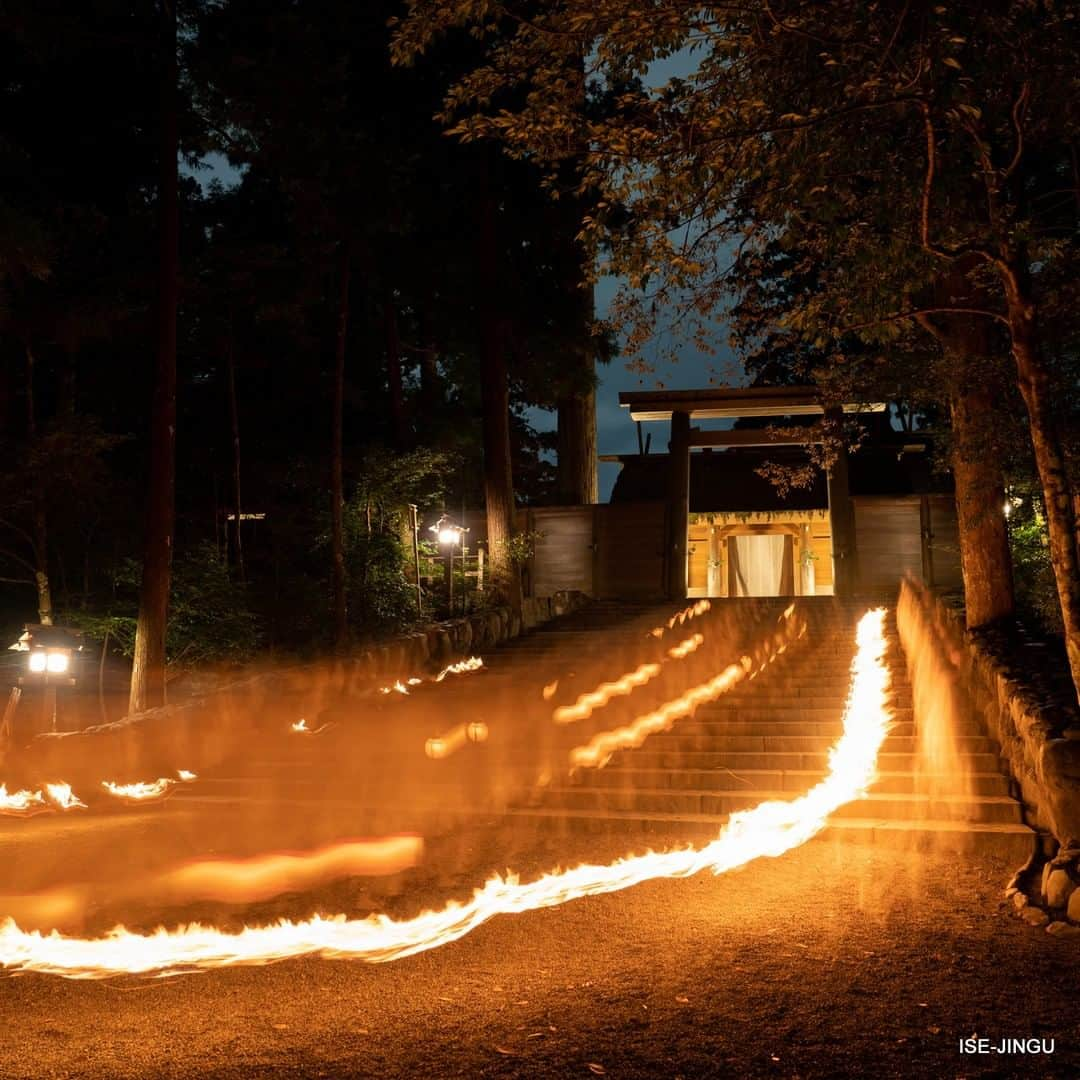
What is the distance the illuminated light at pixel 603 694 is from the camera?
39.6 ft

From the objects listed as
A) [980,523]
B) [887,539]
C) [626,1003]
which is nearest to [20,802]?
[626,1003]

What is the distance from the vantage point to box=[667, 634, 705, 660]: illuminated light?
1619cm

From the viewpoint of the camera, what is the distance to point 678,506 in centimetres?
2294

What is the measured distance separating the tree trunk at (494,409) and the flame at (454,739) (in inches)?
347

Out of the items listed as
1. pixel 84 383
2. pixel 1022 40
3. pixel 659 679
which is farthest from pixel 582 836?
pixel 84 383

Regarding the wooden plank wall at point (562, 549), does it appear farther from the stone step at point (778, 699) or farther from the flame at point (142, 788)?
the flame at point (142, 788)

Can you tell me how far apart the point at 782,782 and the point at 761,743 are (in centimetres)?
140

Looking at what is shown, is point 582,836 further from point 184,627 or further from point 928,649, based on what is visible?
point 184,627

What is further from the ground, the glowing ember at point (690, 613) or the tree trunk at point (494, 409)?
the tree trunk at point (494, 409)

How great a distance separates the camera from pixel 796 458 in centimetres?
2638

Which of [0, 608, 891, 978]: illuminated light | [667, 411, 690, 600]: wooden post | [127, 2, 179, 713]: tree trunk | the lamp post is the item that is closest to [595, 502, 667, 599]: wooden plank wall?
[667, 411, 690, 600]: wooden post

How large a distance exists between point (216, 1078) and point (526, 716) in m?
8.43

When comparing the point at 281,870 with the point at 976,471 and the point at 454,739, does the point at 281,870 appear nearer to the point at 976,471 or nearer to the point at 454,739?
the point at 454,739

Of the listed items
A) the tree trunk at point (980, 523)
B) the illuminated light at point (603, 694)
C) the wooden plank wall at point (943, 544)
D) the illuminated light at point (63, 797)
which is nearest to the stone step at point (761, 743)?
the illuminated light at point (603, 694)
